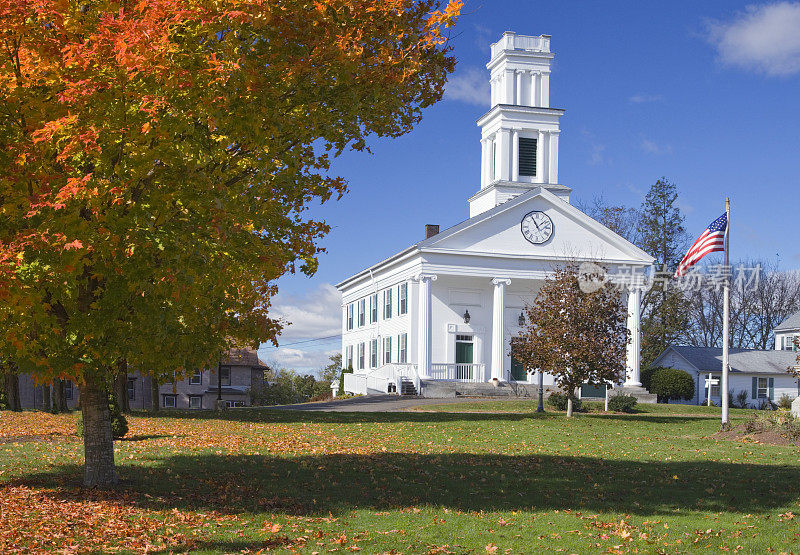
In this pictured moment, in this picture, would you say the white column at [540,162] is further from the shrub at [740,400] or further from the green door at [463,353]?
the shrub at [740,400]

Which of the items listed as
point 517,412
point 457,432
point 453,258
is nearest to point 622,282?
point 453,258

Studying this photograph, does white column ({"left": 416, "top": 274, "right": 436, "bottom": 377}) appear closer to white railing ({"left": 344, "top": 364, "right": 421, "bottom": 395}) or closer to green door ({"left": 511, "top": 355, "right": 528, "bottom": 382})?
white railing ({"left": 344, "top": 364, "right": 421, "bottom": 395})

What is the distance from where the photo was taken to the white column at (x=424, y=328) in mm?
42594

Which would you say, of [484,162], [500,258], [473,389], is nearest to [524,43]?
[484,162]

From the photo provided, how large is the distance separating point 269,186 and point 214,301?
5.73 feet

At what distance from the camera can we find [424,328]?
4266cm

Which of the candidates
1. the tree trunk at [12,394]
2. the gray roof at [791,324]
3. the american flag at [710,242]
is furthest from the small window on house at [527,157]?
the tree trunk at [12,394]

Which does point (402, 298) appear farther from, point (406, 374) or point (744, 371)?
point (744, 371)

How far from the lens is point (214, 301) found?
11414 mm

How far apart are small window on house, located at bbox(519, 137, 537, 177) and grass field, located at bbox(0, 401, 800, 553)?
2836 centimetres

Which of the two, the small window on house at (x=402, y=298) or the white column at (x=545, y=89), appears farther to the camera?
the white column at (x=545, y=89)

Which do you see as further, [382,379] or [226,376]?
[226,376]

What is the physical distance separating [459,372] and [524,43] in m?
19.4

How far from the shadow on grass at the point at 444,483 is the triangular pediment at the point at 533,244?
27511 millimetres
